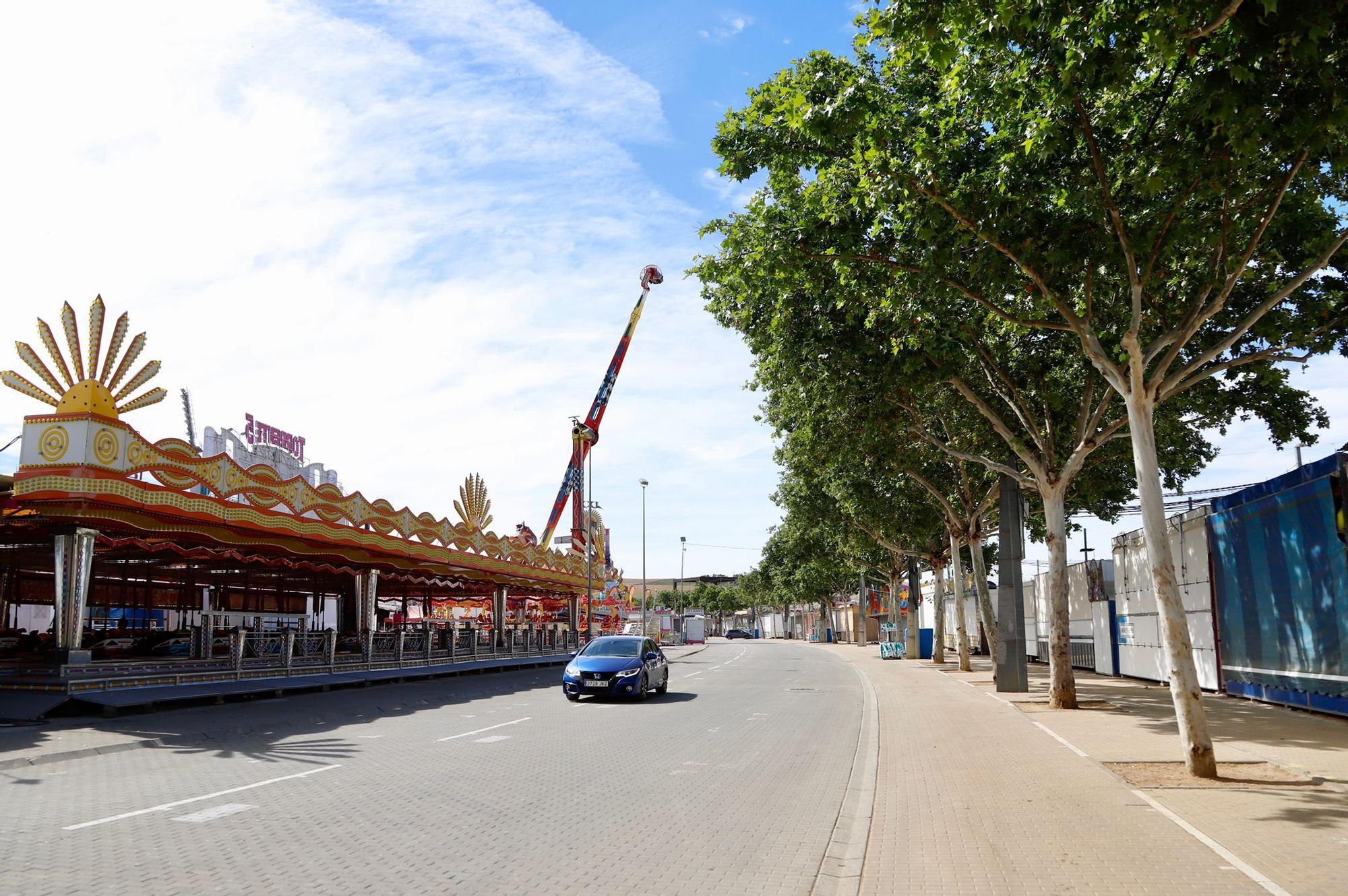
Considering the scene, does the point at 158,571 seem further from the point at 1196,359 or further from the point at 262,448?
the point at 1196,359

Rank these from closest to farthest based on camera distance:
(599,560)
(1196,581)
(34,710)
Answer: (34,710) < (1196,581) < (599,560)

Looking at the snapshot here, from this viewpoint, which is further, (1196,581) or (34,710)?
(1196,581)

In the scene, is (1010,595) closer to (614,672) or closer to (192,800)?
(614,672)

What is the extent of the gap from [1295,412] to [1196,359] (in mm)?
8862

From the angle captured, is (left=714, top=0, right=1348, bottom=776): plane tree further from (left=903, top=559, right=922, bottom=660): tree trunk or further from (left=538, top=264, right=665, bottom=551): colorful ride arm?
(left=538, top=264, right=665, bottom=551): colorful ride arm

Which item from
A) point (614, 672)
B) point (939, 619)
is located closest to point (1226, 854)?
point (614, 672)

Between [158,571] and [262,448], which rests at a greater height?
[262,448]

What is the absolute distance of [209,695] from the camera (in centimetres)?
1914

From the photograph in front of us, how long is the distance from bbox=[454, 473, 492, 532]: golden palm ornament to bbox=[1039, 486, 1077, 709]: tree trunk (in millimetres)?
25469

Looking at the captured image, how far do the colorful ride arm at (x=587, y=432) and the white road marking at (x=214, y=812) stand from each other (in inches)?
3012

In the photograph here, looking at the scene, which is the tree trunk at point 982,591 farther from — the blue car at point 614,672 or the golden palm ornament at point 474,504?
the golden palm ornament at point 474,504

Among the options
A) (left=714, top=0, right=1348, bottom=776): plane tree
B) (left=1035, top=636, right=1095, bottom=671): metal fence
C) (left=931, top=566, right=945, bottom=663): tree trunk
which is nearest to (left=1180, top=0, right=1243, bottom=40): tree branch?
(left=714, top=0, right=1348, bottom=776): plane tree

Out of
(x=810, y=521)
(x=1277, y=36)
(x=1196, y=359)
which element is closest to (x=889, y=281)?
(x=1196, y=359)

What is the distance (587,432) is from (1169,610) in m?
77.5
